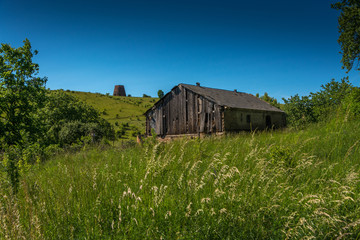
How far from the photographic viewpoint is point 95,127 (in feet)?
103

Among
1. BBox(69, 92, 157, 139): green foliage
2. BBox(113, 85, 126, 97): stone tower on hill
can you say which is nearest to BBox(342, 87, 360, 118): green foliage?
BBox(69, 92, 157, 139): green foliage

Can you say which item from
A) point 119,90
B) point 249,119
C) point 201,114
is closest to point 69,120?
point 201,114

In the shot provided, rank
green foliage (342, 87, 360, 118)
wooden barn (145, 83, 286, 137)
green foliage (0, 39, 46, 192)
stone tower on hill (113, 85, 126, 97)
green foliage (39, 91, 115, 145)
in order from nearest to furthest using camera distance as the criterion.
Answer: green foliage (342, 87, 360, 118)
green foliage (0, 39, 46, 192)
wooden barn (145, 83, 286, 137)
green foliage (39, 91, 115, 145)
stone tower on hill (113, 85, 126, 97)

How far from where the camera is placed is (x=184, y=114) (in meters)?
23.9

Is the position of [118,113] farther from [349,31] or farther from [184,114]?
[349,31]

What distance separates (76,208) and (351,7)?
21.1 m

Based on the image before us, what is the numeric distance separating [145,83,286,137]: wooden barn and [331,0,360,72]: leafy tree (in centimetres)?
826

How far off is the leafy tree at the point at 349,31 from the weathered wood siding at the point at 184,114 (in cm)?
1080

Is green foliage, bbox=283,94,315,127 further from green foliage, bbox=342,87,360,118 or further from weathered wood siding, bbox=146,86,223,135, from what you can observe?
green foliage, bbox=342,87,360,118

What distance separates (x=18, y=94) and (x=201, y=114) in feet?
50.8

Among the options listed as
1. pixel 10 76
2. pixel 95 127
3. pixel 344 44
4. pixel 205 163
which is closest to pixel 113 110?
pixel 95 127

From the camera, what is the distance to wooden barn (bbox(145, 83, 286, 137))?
2138cm

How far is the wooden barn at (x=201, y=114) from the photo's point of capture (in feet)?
70.1

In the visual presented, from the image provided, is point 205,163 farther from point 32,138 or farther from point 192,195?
point 32,138
